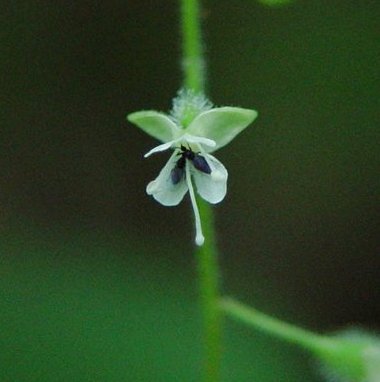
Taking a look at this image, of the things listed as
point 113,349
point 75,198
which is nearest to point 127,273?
point 113,349

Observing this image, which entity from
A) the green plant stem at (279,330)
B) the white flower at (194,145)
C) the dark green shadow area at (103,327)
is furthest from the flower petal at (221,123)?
the dark green shadow area at (103,327)

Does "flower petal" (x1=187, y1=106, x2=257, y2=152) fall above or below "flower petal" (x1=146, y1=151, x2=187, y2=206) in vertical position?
above

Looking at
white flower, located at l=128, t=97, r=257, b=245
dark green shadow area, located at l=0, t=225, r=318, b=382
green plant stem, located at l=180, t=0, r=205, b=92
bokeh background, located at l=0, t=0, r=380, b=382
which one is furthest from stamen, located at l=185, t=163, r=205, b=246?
bokeh background, located at l=0, t=0, r=380, b=382

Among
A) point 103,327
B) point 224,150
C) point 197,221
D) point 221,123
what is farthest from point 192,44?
point 224,150

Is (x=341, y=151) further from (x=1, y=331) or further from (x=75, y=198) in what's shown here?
(x=1, y=331)

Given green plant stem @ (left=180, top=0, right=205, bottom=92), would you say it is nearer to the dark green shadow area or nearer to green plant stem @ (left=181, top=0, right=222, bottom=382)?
green plant stem @ (left=181, top=0, right=222, bottom=382)

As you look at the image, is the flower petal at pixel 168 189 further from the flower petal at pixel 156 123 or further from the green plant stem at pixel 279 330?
the green plant stem at pixel 279 330

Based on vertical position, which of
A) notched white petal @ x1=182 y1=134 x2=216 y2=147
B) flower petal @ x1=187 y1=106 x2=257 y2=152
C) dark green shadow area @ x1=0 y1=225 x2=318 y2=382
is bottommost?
notched white petal @ x1=182 y1=134 x2=216 y2=147

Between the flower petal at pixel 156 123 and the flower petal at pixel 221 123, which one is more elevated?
the flower petal at pixel 221 123
